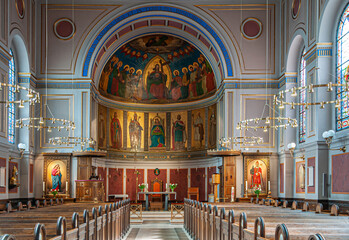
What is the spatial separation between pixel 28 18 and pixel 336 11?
14.0 meters

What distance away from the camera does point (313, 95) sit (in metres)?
17.9

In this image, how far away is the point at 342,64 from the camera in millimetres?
16703

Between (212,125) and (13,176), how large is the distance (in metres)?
13.0

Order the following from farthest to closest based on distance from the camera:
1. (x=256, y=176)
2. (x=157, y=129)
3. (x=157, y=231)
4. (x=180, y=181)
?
(x=157, y=129), (x=180, y=181), (x=256, y=176), (x=157, y=231)

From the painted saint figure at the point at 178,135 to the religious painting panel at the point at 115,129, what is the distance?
3.54 meters

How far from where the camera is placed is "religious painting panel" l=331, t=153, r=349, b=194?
15.4 metres

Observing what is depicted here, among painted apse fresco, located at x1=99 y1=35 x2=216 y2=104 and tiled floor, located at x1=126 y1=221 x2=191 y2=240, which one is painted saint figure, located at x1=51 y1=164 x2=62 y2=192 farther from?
painted apse fresco, located at x1=99 y1=35 x2=216 y2=104

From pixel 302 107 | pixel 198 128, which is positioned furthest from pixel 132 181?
pixel 302 107

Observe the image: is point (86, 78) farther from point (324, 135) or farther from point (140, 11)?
point (324, 135)

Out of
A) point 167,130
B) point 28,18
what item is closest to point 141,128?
point 167,130

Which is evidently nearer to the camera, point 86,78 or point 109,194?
point 86,78

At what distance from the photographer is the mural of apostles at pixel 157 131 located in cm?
3212

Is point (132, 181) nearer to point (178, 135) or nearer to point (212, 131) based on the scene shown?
point (178, 135)

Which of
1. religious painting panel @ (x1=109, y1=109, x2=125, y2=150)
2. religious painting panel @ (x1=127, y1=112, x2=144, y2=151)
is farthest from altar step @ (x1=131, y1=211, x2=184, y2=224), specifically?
religious painting panel @ (x1=127, y1=112, x2=144, y2=151)
